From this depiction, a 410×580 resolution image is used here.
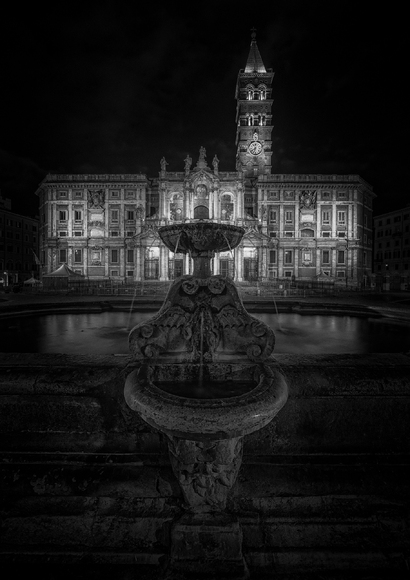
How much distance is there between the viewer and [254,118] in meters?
56.3

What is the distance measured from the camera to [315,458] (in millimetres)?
2613

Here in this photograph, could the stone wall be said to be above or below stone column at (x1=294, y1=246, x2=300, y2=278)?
below

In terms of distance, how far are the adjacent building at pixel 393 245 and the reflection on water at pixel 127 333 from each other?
167 ft

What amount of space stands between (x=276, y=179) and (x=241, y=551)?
49.3 metres

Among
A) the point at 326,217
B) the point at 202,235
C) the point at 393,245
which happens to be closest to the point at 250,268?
the point at 326,217

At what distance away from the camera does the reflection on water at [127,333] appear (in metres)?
5.81

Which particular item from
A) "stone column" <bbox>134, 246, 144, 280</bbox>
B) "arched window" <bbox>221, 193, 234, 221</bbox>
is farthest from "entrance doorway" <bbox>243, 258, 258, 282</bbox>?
"stone column" <bbox>134, 246, 144, 280</bbox>

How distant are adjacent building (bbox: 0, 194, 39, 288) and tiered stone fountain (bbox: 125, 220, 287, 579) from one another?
57.3 meters

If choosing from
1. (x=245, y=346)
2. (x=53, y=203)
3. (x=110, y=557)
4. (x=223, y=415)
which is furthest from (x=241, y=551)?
(x=53, y=203)

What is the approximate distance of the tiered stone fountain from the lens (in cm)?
184

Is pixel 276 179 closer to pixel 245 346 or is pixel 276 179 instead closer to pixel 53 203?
pixel 53 203

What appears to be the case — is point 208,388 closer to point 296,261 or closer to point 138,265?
point 138,265

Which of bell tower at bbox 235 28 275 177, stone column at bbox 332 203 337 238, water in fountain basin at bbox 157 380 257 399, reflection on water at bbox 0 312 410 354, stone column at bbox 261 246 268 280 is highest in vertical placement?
bell tower at bbox 235 28 275 177

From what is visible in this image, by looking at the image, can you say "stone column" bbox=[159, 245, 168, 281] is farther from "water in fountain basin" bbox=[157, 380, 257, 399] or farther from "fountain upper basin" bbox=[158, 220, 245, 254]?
"water in fountain basin" bbox=[157, 380, 257, 399]
